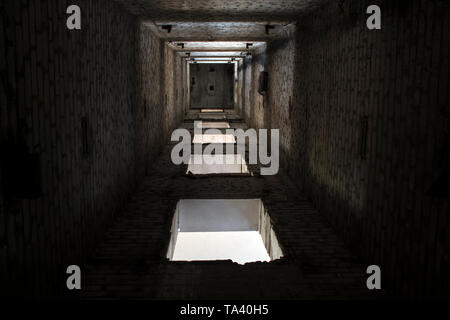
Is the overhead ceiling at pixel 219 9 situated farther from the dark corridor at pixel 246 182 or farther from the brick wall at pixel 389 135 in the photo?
the brick wall at pixel 389 135

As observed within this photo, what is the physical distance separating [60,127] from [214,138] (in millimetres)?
10060

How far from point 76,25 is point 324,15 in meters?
3.61

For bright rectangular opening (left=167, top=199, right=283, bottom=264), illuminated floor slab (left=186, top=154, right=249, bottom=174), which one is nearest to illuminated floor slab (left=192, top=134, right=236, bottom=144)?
illuminated floor slab (left=186, top=154, right=249, bottom=174)

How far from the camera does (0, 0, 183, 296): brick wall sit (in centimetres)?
292

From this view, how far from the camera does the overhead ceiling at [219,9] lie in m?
5.90

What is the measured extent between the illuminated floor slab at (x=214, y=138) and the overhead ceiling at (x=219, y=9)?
19.1 ft

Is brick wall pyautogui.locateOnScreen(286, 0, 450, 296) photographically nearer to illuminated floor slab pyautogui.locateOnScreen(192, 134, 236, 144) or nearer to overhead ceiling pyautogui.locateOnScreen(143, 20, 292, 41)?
overhead ceiling pyautogui.locateOnScreen(143, 20, 292, 41)

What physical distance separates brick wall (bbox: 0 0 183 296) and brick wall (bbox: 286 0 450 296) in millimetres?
3119

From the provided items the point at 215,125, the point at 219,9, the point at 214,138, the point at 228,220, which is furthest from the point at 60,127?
the point at 215,125

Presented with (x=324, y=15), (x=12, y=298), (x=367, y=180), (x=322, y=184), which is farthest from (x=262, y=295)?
(x=324, y=15)

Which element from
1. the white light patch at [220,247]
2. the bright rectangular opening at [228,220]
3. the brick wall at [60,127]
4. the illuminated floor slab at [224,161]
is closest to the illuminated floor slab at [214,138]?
the illuminated floor slab at [224,161]

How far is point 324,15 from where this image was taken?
19.4 ft

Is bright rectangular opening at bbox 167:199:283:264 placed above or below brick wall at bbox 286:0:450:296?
below
